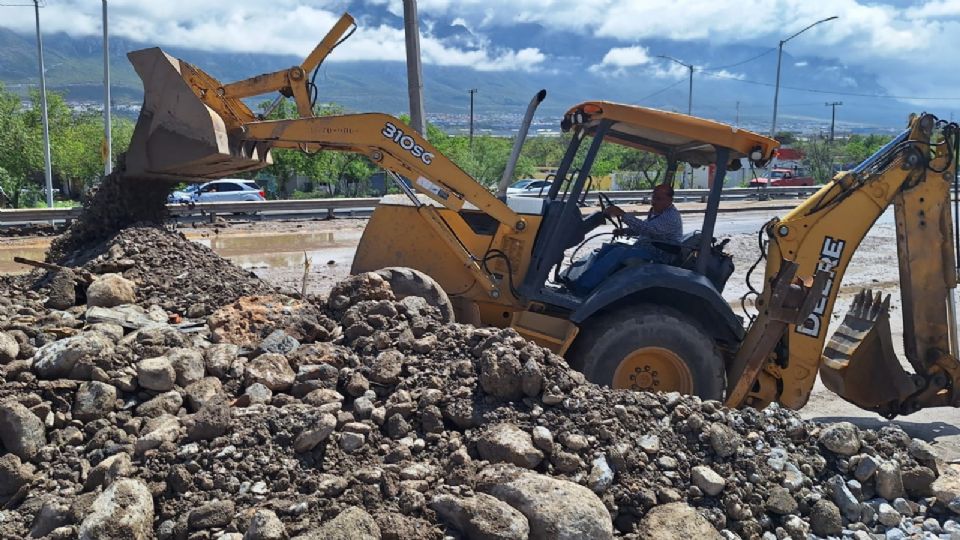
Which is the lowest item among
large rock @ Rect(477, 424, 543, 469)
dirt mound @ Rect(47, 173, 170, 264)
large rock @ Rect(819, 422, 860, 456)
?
large rock @ Rect(819, 422, 860, 456)

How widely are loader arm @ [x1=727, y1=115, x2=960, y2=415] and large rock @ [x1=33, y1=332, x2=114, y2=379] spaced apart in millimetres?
4075

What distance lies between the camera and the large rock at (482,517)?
11.6ft

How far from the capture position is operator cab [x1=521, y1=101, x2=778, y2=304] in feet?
19.6

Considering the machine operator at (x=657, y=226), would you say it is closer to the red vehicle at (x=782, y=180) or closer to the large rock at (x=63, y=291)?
the large rock at (x=63, y=291)

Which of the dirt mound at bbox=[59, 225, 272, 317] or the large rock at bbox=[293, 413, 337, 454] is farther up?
the dirt mound at bbox=[59, 225, 272, 317]

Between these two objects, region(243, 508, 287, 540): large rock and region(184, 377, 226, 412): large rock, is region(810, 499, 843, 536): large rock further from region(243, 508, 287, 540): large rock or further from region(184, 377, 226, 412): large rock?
region(184, 377, 226, 412): large rock

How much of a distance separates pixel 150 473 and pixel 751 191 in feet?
108

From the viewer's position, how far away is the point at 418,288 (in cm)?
607

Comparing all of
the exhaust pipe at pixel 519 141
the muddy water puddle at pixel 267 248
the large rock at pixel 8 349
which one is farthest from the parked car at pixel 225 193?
the large rock at pixel 8 349

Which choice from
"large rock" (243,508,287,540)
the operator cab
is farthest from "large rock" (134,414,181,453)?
the operator cab

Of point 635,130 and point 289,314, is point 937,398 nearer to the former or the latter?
point 635,130

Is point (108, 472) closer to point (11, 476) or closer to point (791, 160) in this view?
point (11, 476)

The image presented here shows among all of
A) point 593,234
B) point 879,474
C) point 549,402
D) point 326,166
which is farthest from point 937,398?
point 326,166

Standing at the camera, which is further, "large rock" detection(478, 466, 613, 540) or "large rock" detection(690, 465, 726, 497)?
"large rock" detection(690, 465, 726, 497)
